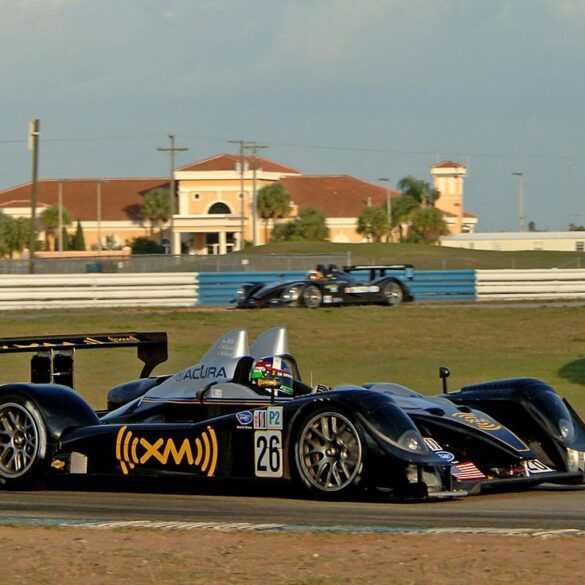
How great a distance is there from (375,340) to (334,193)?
257ft

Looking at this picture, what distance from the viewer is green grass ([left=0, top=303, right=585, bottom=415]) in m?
18.8

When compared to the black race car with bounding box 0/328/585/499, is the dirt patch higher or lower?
lower

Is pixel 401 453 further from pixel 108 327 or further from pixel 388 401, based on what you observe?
pixel 108 327

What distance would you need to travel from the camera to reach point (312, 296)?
30875 millimetres

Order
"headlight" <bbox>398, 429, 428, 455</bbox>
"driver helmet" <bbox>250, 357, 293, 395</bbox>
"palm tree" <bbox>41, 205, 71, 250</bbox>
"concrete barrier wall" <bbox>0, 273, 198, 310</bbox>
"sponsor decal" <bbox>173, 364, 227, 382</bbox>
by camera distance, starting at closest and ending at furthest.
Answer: "headlight" <bbox>398, 429, 428, 455</bbox> < "driver helmet" <bbox>250, 357, 293, 395</bbox> < "sponsor decal" <bbox>173, 364, 227, 382</bbox> < "concrete barrier wall" <bbox>0, 273, 198, 310</bbox> < "palm tree" <bbox>41, 205, 71, 250</bbox>

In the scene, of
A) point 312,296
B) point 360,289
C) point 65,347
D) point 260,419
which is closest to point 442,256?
point 360,289

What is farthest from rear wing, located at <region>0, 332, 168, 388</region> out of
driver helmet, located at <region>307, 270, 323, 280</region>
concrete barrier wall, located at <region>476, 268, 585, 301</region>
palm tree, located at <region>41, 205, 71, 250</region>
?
palm tree, located at <region>41, 205, 71, 250</region>

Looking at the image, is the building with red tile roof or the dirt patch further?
the building with red tile roof

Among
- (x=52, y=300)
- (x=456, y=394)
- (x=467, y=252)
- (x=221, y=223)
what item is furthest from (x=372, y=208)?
(x=456, y=394)

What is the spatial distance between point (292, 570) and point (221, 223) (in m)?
86.2

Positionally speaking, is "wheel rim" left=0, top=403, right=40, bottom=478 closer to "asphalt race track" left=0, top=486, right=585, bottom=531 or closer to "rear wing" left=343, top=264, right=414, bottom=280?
"asphalt race track" left=0, top=486, right=585, bottom=531

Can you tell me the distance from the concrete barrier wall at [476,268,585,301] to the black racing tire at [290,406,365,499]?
26534 mm

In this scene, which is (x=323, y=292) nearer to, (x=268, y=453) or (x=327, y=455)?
(x=268, y=453)

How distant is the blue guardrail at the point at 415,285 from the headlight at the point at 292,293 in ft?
8.64
